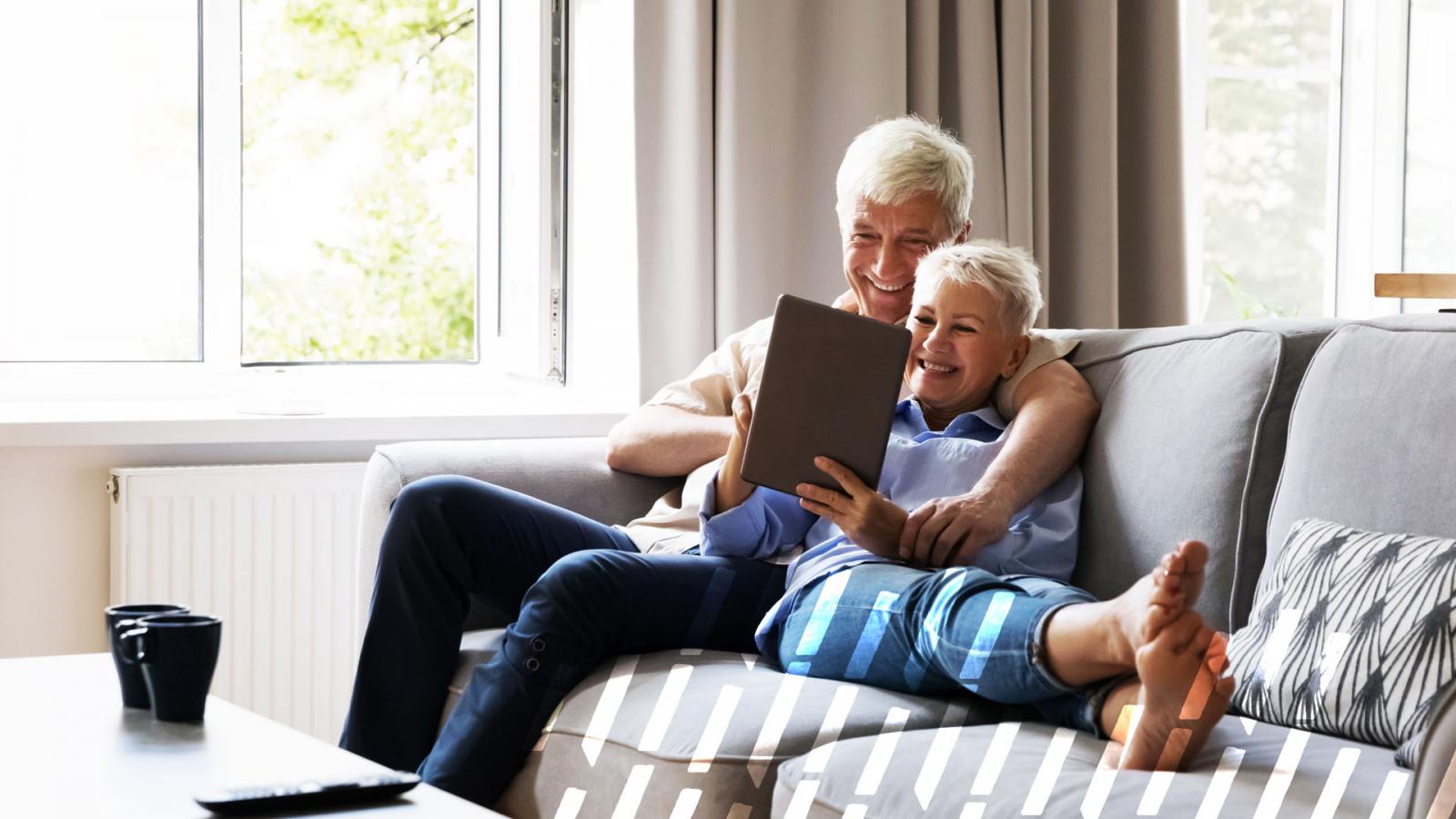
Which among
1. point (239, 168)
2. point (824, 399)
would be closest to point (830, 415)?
point (824, 399)

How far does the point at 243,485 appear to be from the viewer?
268 cm

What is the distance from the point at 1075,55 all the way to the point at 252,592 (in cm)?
202

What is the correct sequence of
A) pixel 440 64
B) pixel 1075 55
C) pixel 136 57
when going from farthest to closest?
pixel 440 64, pixel 1075 55, pixel 136 57

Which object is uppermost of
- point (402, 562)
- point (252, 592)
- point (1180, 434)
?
point (1180, 434)

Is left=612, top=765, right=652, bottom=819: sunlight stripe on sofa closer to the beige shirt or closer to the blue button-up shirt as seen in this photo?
the blue button-up shirt

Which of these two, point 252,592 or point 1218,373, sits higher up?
point 1218,373

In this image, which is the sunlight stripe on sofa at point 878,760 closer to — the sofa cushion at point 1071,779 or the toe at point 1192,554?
the sofa cushion at point 1071,779

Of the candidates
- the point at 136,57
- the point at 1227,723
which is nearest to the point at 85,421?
the point at 136,57

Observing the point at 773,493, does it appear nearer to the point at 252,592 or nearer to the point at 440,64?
the point at 252,592

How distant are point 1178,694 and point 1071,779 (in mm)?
123

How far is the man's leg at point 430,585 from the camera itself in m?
1.89

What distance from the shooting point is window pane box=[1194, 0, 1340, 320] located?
12.7ft

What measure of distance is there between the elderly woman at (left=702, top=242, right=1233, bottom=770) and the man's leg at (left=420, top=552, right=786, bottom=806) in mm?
60

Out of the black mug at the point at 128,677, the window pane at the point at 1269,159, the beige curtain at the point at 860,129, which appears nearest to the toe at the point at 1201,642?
the black mug at the point at 128,677
